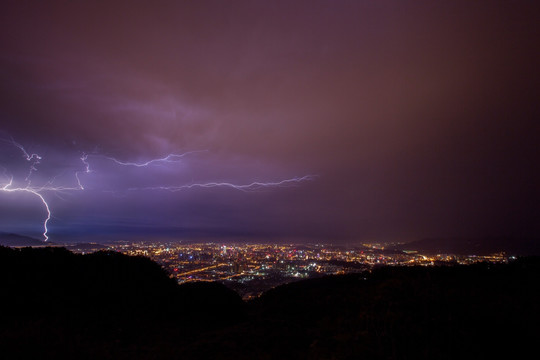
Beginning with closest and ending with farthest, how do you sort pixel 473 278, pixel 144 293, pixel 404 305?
pixel 404 305
pixel 144 293
pixel 473 278

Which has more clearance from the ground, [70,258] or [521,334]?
[70,258]

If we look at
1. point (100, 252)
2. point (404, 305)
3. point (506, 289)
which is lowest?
point (506, 289)

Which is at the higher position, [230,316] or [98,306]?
[98,306]

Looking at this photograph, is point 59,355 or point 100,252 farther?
point 100,252

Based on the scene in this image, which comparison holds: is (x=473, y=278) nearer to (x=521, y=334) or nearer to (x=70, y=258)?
(x=521, y=334)

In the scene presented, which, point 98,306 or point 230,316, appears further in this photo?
point 230,316

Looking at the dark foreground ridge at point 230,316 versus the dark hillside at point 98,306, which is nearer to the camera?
the dark foreground ridge at point 230,316

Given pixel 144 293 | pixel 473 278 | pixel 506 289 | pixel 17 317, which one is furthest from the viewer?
pixel 473 278

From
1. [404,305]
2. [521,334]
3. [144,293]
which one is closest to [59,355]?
[144,293]
